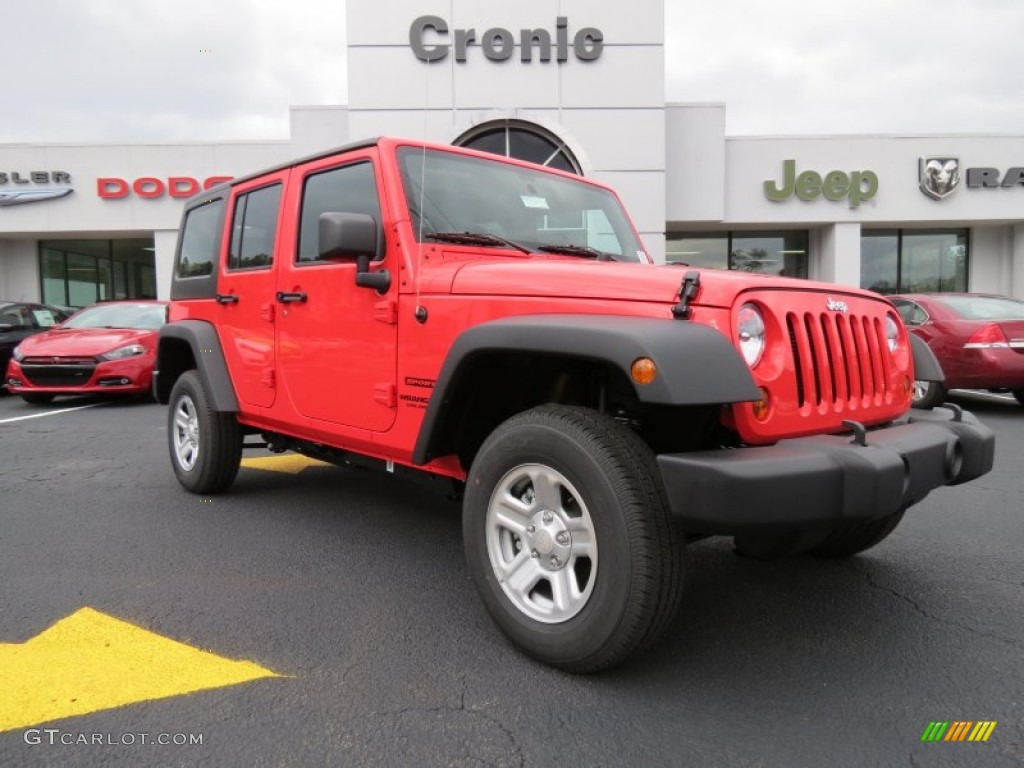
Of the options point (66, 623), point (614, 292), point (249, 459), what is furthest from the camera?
point (249, 459)

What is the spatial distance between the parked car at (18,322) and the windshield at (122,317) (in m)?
1.07

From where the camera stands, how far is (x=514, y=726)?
210 centimetres

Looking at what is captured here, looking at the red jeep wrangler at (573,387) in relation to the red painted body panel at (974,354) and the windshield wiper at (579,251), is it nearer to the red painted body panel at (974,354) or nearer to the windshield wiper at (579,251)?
the windshield wiper at (579,251)

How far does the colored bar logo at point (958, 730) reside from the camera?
2.04 meters

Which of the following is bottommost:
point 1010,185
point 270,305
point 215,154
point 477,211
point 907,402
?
point 907,402

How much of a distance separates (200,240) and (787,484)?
4110 millimetres

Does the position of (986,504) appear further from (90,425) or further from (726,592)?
(90,425)

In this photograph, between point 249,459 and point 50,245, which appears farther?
point 50,245

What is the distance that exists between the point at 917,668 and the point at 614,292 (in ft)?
5.28

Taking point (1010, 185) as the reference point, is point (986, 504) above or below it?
below

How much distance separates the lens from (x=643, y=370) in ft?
6.72

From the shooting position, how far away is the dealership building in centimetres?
1434

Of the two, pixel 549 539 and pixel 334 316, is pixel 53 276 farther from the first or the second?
pixel 549 539

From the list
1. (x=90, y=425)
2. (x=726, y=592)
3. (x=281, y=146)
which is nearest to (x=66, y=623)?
(x=726, y=592)
